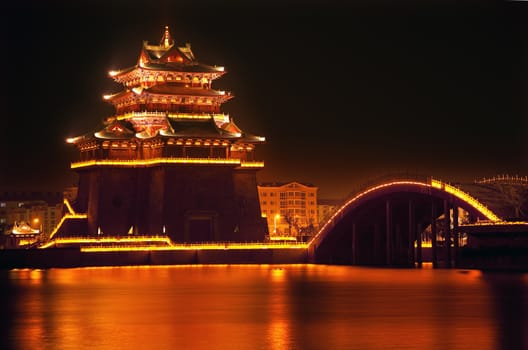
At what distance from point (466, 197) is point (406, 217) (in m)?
10.3

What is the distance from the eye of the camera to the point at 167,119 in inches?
2425

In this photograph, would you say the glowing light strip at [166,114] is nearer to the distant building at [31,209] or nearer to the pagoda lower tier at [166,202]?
the pagoda lower tier at [166,202]

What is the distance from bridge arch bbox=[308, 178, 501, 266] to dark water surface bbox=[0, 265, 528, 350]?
→ 560 cm

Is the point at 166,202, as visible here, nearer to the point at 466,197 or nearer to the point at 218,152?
the point at 218,152

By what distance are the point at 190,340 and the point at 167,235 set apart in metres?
37.0

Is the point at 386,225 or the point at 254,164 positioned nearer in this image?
the point at 386,225

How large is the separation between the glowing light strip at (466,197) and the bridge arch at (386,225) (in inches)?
2.4

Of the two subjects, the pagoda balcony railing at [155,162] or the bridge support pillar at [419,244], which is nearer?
the bridge support pillar at [419,244]

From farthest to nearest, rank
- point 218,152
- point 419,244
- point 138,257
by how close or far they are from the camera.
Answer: point 218,152 → point 138,257 → point 419,244

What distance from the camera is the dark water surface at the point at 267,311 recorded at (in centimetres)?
2339

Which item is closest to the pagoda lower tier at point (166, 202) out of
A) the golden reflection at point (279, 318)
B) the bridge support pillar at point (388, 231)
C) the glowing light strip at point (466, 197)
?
the bridge support pillar at point (388, 231)

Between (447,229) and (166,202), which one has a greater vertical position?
(166,202)

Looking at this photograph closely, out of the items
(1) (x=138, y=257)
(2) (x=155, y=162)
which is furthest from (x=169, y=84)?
(1) (x=138, y=257)

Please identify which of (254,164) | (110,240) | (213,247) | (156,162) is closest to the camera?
(110,240)
